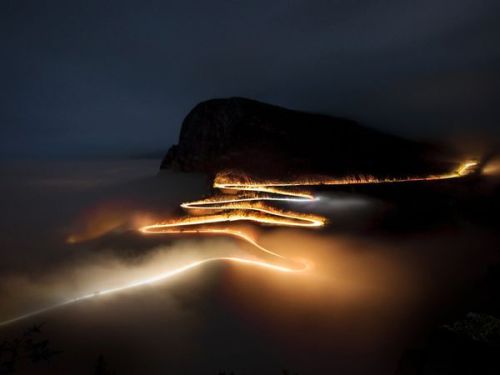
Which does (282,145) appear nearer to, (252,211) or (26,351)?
(252,211)

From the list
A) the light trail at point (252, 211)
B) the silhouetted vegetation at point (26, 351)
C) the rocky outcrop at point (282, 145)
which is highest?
the rocky outcrop at point (282, 145)

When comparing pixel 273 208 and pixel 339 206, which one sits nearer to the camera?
pixel 339 206

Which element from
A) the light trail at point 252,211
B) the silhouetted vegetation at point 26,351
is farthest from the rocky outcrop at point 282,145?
the silhouetted vegetation at point 26,351

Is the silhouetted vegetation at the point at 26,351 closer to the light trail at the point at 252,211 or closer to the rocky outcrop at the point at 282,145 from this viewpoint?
the light trail at the point at 252,211

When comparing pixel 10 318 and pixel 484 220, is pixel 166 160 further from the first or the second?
pixel 484 220

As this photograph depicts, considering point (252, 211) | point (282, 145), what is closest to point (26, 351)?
point (252, 211)

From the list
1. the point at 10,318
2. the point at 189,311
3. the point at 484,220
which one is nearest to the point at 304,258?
the point at 189,311
